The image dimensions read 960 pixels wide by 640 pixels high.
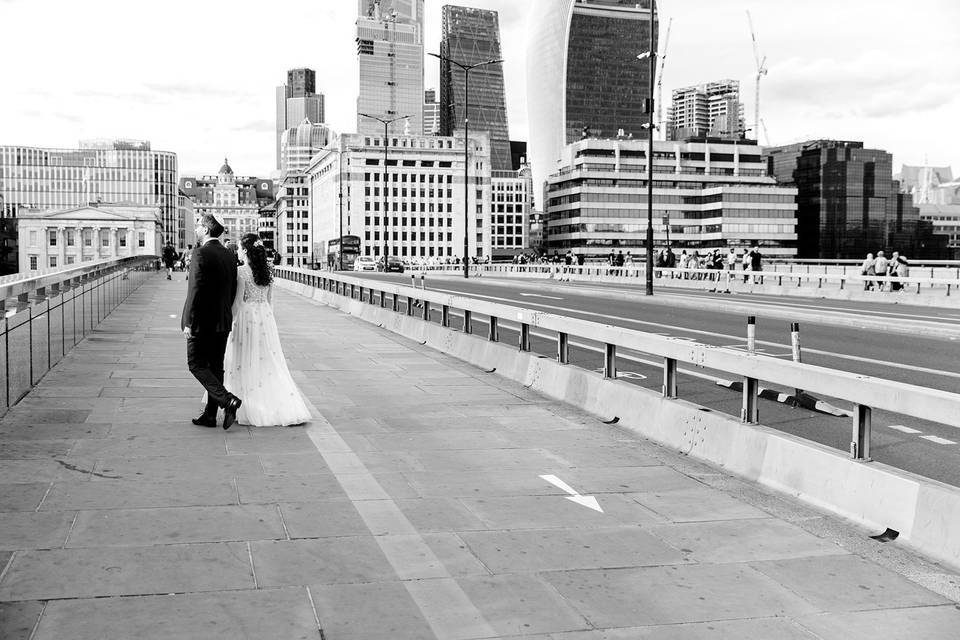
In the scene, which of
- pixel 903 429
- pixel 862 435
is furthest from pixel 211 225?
pixel 903 429

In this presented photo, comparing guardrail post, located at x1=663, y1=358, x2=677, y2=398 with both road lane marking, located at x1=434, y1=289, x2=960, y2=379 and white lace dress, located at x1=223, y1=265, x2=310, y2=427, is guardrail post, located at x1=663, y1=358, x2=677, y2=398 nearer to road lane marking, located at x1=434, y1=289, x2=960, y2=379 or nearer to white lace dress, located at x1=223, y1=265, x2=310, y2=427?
white lace dress, located at x1=223, y1=265, x2=310, y2=427

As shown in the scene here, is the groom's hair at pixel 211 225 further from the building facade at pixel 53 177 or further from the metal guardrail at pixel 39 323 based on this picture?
the building facade at pixel 53 177

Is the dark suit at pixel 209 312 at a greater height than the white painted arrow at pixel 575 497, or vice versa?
the dark suit at pixel 209 312

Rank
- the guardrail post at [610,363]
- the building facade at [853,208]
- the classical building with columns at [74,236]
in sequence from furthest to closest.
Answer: the building facade at [853,208], the classical building with columns at [74,236], the guardrail post at [610,363]

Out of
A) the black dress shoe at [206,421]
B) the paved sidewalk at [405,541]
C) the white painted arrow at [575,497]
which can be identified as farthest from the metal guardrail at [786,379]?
the black dress shoe at [206,421]

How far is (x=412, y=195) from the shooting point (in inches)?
7539

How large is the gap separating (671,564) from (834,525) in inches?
60.8

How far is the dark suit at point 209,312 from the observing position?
31.1ft

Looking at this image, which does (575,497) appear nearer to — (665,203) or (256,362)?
(256,362)

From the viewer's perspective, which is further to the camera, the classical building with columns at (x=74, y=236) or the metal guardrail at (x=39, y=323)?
the classical building with columns at (x=74, y=236)

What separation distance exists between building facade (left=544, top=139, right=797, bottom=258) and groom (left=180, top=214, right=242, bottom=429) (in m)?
156

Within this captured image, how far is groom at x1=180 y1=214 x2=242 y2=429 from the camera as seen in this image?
949 cm

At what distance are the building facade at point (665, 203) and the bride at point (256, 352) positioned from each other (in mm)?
155418

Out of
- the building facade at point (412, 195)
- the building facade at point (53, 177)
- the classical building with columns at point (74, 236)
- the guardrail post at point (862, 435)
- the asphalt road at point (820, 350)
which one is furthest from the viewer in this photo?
the building facade at point (53, 177)
